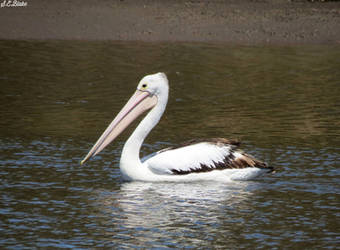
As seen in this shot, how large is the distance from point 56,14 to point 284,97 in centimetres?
1061

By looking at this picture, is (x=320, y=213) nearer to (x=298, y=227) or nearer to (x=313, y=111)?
(x=298, y=227)

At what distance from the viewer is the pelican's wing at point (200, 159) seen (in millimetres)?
8539

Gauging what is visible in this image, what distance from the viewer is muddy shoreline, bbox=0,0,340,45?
72.4 feet

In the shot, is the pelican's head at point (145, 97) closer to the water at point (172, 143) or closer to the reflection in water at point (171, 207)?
the water at point (172, 143)

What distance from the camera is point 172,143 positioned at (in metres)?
10.4

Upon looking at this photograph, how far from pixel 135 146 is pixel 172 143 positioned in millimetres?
1647

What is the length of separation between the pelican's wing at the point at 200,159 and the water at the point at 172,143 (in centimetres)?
17

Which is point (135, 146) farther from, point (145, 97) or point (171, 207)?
point (171, 207)

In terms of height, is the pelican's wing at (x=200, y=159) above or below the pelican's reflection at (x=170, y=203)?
above

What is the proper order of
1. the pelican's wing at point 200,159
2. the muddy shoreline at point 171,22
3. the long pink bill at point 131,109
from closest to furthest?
1. the pelican's wing at point 200,159
2. the long pink bill at point 131,109
3. the muddy shoreline at point 171,22

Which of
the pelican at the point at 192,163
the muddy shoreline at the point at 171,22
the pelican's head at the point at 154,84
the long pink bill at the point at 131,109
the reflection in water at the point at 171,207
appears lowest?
the reflection in water at the point at 171,207

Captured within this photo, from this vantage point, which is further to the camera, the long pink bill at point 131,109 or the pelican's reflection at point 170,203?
the long pink bill at point 131,109

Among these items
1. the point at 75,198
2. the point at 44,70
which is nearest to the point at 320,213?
the point at 75,198

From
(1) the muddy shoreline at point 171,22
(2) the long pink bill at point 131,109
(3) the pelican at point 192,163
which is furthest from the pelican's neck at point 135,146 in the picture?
(1) the muddy shoreline at point 171,22
